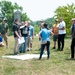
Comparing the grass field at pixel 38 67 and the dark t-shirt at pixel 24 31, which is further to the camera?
the dark t-shirt at pixel 24 31

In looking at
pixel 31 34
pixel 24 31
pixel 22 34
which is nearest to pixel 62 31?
pixel 31 34

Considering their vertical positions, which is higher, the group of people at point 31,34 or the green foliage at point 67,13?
the green foliage at point 67,13

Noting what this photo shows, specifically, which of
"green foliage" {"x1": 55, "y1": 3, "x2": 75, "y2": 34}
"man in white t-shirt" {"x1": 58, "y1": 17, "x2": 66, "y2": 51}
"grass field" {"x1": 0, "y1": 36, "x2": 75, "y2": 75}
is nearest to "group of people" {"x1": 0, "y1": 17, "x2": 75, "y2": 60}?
"man in white t-shirt" {"x1": 58, "y1": 17, "x2": 66, "y2": 51}

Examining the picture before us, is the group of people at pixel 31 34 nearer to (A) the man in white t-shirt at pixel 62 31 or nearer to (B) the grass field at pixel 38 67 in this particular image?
(A) the man in white t-shirt at pixel 62 31

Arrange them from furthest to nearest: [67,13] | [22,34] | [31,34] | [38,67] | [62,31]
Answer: [67,13] → [31,34] → [62,31] → [22,34] → [38,67]

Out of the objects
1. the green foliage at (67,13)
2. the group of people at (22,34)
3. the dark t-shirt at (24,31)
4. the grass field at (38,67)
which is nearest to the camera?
the grass field at (38,67)

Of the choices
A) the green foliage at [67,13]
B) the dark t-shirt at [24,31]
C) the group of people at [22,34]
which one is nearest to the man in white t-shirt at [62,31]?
the group of people at [22,34]

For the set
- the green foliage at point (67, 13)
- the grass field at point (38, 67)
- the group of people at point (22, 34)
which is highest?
the green foliage at point (67, 13)

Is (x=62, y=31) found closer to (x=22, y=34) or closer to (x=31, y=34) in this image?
(x=31, y=34)

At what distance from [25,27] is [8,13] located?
77203 millimetres

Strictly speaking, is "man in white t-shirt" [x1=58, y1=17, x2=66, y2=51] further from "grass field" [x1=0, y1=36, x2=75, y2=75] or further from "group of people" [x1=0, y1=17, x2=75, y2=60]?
"grass field" [x1=0, y1=36, x2=75, y2=75]

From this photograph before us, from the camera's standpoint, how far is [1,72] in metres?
9.45

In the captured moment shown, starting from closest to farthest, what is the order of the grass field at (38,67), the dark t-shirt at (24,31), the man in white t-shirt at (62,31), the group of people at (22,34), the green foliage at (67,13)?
the grass field at (38,67) → the group of people at (22,34) → the dark t-shirt at (24,31) → the man in white t-shirt at (62,31) → the green foliage at (67,13)

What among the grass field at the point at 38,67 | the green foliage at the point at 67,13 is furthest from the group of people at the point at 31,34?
the green foliage at the point at 67,13
